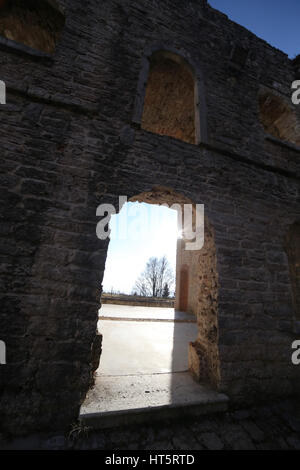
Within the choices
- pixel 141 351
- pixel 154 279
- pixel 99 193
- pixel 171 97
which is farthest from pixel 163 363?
pixel 154 279

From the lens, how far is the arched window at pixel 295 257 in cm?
381

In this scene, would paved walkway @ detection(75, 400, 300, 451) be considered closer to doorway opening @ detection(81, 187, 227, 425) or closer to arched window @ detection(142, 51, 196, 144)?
doorway opening @ detection(81, 187, 227, 425)

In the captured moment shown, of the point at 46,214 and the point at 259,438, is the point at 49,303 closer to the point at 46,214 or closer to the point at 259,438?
the point at 46,214

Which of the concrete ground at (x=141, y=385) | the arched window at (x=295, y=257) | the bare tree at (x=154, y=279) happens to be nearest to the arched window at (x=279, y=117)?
the arched window at (x=295, y=257)

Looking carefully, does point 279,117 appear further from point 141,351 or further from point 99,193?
point 141,351

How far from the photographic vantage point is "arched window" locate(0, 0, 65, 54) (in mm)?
3717

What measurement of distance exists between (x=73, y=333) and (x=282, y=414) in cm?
286

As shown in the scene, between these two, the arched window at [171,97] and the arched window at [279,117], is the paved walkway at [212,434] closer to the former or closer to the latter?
the arched window at [171,97]

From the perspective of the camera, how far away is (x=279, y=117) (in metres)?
5.32

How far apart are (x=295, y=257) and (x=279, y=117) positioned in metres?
4.05

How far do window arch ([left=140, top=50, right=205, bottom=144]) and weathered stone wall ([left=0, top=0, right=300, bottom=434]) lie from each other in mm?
278

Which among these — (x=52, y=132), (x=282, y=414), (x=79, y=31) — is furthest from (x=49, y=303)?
(x=79, y=31)

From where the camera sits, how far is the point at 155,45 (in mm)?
3729

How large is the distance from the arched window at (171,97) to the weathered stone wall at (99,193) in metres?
0.29
